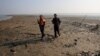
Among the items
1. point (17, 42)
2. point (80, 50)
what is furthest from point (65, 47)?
point (17, 42)

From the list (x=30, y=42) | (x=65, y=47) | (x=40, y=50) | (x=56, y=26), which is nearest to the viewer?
(x=40, y=50)

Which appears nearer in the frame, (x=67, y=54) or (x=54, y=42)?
(x=67, y=54)

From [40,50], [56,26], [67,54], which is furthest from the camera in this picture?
[56,26]

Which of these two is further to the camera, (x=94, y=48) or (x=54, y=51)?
(x=94, y=48)

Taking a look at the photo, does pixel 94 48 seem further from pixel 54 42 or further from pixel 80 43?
pixel 54 42

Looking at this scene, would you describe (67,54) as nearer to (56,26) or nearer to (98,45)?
(98,45)

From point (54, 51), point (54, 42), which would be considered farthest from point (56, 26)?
point (54, 51)

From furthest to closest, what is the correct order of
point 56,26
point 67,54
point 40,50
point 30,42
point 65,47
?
point 56,26 → point 30,42 → point 65,47 → point 40,50 → point 67,54

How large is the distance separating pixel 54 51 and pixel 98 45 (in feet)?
12.9

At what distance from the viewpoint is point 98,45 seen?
17094 mm

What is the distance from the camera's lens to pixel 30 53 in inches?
560

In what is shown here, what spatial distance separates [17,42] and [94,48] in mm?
5571

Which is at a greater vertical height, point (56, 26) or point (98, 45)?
point (56, 26)

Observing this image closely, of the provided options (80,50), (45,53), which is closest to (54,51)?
(45,53)
